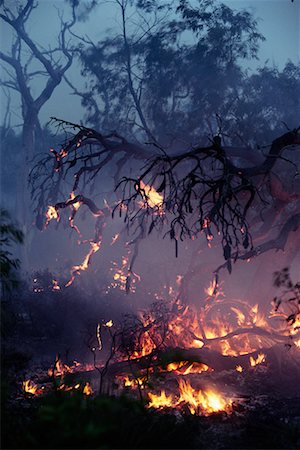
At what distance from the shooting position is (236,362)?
9.42m

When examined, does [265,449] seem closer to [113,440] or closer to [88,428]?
[113,440]

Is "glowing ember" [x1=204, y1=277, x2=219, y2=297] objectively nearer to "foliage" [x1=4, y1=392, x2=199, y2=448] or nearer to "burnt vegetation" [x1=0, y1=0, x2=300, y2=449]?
"burnt vegetation" [x1=0, y1=0, x2=300, y2=449]

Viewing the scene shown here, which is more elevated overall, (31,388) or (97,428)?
(31,388)

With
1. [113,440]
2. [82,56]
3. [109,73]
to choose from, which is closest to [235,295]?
[113,440]

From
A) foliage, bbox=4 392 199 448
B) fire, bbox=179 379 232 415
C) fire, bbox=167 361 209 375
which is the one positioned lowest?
foliage, bbox=4 392 199 448

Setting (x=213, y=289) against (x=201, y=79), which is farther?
(x=201, y=79)

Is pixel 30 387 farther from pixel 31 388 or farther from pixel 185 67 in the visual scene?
pixel 185 67

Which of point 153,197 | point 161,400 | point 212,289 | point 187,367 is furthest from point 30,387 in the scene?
point 212,289

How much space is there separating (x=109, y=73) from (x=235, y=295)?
50.3 feet

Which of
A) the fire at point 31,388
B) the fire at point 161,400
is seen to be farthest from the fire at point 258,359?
the fire at point 31,388

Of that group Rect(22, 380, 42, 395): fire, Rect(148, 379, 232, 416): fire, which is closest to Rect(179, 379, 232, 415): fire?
Rect(148, 379, 232, 416): fire

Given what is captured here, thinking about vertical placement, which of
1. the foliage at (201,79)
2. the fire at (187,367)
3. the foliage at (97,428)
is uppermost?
the foliage at (201,79)

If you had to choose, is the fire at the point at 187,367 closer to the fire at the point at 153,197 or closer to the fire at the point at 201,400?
the fire at the point at 201,400

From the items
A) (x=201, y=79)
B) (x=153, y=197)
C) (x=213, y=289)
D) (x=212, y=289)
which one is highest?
(x=201, y=79)
